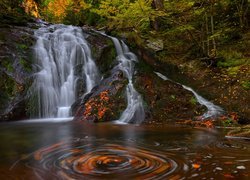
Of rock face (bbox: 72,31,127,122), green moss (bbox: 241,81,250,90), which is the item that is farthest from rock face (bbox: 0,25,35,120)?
green moss (bbox: 241,81,250,90)

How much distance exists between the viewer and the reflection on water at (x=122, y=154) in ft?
13.1

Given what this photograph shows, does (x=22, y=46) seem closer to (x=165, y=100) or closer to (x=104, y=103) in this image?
(x=104, y=103)

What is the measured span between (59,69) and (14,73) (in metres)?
1.79

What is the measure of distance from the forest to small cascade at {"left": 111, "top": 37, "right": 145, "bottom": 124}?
4 cm

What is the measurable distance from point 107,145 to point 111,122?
129 inches

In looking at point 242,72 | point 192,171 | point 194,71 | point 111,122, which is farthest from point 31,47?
point 192,171

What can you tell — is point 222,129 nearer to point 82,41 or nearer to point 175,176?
point 175,176

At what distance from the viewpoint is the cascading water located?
34.6 ft

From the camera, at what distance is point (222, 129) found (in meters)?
7.59

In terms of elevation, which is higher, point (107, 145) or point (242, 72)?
point (242, 72)

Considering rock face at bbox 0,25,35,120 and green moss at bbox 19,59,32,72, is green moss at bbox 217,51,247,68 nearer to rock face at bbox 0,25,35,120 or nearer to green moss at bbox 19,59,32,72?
green moss at bbox 19,59,32,72

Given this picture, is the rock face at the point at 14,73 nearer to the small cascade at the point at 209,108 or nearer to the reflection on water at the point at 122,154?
the reflection on water at the point at 122,154

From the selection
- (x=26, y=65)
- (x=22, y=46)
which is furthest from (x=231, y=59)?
(x=22, y=46)

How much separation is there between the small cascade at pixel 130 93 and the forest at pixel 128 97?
0.04 metres
